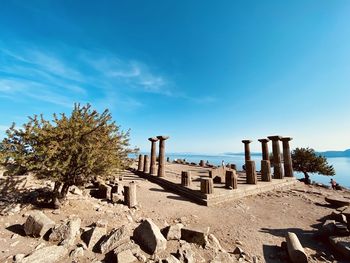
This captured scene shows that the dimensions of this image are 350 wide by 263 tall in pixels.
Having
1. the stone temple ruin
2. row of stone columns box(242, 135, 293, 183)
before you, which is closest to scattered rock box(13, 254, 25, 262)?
the stone temple ruin

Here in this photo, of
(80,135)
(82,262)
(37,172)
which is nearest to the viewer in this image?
(82,262)

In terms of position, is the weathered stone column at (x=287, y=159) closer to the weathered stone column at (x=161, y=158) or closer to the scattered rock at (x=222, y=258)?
the weathered stone column at (x=161, y=158)

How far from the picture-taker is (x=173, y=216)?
27.8 ft

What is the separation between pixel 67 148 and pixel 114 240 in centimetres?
387

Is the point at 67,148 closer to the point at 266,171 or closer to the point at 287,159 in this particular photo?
the point at 266,171

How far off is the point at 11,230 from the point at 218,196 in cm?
919

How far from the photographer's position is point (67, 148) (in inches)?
273

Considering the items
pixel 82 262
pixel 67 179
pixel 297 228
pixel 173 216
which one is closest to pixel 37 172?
pixel 67 179

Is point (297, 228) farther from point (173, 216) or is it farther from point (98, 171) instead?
point (98, 171)

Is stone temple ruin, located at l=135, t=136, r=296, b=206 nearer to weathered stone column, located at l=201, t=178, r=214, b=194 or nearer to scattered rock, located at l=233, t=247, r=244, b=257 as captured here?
weathered stone column, located at l=201, t=178, r=214, b=194

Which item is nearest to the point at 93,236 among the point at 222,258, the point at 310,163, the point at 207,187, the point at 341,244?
the point at 222,258

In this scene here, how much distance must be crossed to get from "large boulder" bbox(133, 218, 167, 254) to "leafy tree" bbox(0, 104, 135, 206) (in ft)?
10.2

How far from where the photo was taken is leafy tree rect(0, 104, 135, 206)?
6.57 meters

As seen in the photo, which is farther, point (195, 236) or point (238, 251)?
point (195, 236)
